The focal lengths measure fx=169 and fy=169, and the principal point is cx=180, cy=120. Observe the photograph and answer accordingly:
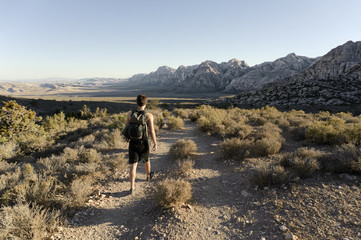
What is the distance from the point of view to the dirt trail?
10.0 ft

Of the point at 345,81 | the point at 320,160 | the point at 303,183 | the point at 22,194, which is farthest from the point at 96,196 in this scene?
the point at 345,81

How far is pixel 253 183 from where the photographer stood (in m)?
4.32

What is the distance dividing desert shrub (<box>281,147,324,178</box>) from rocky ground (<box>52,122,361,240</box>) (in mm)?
249

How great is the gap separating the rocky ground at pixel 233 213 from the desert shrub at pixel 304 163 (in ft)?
0.82

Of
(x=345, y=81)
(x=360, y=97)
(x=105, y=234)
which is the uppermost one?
(x=345, y=81)

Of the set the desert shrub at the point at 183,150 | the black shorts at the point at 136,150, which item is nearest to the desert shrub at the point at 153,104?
the desert shrub at the point at 183,150

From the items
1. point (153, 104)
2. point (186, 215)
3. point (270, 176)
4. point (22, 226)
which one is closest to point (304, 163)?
point (270, 176)

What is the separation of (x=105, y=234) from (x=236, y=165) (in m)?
4.10

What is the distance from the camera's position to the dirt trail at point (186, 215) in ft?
10.0

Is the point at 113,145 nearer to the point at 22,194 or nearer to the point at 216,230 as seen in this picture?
the point at 22,194

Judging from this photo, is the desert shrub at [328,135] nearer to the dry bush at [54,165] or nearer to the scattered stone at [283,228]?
the scattered stone at [283,228]

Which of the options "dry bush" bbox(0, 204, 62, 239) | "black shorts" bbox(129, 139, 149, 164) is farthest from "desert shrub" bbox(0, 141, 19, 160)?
"black shorts" bbox(129, 139, 149, 164)

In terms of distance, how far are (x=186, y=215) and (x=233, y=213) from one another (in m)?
0.97

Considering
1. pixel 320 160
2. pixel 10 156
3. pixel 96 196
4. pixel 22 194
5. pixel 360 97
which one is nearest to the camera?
pixel 22 194
